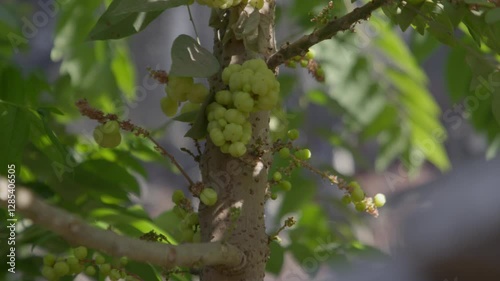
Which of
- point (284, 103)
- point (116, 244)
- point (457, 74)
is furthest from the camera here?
point (284, 103)

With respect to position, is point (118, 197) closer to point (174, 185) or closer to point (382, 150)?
point (382, 150)

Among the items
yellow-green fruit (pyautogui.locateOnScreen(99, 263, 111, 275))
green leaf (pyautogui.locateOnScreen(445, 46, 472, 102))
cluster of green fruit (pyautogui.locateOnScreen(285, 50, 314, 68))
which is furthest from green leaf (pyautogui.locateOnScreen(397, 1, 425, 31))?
green leaf (pyautogui.locateOnScreen(445, 46, 472, 102))

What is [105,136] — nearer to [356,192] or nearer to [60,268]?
[60,268]

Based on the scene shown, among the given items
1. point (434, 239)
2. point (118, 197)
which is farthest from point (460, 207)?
point (118, 197)

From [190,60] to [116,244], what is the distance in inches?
8.4

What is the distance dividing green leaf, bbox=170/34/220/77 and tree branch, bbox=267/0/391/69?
64mm

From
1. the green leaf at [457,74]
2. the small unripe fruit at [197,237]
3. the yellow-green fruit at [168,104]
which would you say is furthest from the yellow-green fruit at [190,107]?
the green leaf at [457,74]

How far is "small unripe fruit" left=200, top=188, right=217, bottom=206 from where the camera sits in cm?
71

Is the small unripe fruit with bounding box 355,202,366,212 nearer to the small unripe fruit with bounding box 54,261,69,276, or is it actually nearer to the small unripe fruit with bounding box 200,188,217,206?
the small unripe fruit with bounding box 200,188,217,206

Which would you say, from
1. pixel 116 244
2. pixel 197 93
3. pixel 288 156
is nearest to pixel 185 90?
pixel 197 93

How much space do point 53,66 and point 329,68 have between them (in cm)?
118

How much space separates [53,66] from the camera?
7.73 feet

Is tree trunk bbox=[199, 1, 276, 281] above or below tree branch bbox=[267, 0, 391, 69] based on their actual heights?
below

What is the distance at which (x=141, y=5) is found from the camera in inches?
26.2
